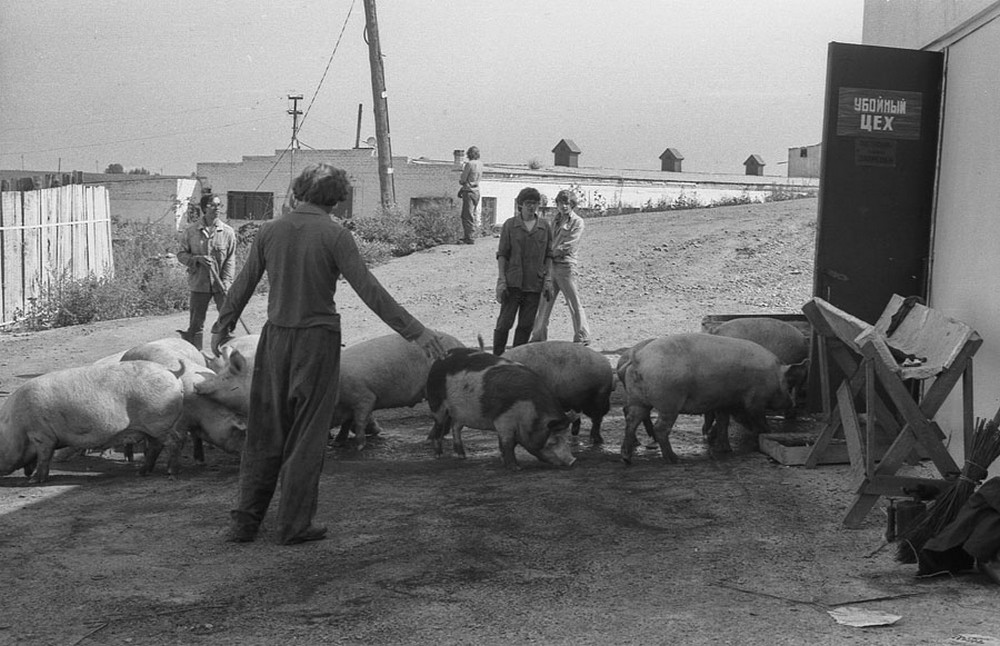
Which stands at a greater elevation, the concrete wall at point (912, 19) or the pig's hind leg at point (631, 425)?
the concrete wall at point (912, 19)

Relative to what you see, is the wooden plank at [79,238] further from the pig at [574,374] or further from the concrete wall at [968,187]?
the concrete wall at [968,187]

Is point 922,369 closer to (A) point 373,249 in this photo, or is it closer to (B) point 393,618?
(B) point 393,618

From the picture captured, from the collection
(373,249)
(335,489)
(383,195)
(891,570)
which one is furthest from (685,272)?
(891,570)

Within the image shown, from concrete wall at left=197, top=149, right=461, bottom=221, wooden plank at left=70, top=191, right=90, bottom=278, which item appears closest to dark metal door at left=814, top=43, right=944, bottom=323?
wooden plank at left=70, top=191, right=90, bottom=278

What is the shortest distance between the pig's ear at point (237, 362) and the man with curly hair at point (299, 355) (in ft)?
5.89

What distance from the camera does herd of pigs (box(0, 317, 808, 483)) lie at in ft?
25.2

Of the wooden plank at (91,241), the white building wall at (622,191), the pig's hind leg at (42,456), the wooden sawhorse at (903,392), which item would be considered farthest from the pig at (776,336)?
the white building wall at (622,191)

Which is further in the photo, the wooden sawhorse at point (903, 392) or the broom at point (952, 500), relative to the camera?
the wooden sawhorse at point (903, 392)

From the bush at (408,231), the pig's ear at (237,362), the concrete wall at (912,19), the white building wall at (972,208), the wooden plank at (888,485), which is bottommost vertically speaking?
the wooden plank at (888,485)

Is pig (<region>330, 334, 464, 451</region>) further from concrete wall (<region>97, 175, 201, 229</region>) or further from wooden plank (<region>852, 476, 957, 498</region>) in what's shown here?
concrete wall (<region>97, 175, 201, 229</region>)

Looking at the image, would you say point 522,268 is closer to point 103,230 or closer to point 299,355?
point 299,355

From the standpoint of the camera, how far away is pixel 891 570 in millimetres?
5367

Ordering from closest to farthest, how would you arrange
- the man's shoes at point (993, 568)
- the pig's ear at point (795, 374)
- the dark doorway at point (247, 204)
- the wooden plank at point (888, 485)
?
the man's shoes at point (993, 568)
the wooden plank at point (888, 485)
the pig's ear at point (795, 374)
the dark doorway at point (247, 204)

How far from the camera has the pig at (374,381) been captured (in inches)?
344
